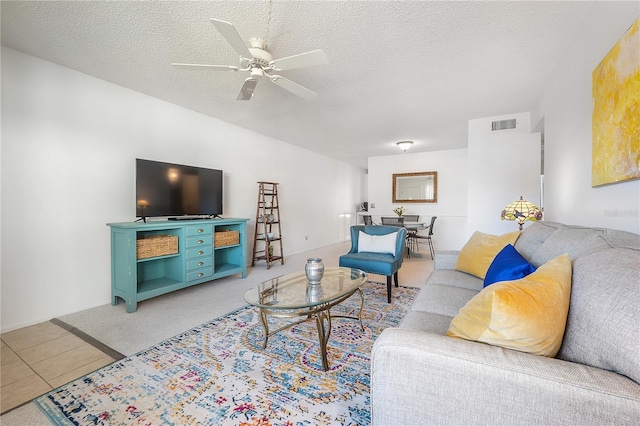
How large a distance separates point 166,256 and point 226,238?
2.85 feet

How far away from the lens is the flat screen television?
304 centimetres

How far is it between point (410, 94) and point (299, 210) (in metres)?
3.53

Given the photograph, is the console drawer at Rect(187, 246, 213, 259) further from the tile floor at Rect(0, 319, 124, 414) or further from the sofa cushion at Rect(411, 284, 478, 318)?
the sofa cushion at Rect(411, 284, 478, 318)

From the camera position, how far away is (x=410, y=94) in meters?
3.31

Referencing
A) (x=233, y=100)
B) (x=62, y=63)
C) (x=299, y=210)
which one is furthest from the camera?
(x=299, y=210)

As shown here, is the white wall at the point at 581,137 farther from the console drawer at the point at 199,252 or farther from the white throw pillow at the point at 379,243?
the console drawer at the point at 199,252

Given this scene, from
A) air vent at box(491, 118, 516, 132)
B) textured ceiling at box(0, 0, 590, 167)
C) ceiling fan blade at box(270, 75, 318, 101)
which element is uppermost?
textured ceiling at box(0, 0, 590, 167)

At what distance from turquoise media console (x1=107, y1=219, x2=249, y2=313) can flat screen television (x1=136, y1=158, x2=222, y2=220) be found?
0.77 feet

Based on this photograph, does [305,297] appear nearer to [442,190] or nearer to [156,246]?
[156,246]

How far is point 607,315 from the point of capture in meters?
0.78

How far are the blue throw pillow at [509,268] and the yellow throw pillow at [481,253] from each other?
0.38m

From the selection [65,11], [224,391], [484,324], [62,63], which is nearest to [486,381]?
[484,324]

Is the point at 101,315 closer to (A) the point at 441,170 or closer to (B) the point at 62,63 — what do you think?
(B) the point at 62,63

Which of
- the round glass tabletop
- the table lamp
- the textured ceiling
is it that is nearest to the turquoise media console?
the round glass tabletop
